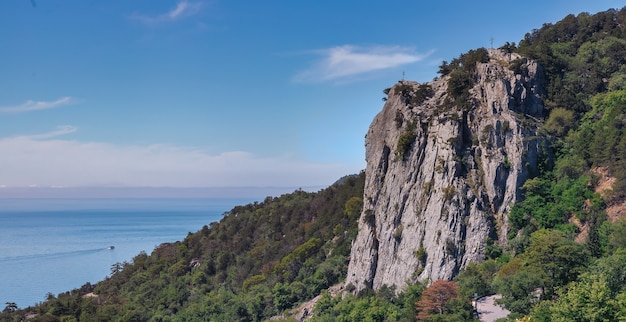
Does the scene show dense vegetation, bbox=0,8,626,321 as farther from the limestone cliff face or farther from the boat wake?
the boat wake

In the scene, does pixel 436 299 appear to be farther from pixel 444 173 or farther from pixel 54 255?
pixel 54 255

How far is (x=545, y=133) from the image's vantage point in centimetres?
3850

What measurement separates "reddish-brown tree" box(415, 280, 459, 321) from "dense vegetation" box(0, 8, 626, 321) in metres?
0.06

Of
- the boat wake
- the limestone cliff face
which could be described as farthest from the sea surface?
the limestone cliff face

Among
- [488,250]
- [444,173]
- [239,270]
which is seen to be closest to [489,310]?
[488,250]

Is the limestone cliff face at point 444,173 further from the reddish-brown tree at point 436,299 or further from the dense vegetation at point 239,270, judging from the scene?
the dense vegetation at point 239,270

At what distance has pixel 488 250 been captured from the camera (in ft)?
116

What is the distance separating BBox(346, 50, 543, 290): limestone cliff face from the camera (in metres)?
36.6

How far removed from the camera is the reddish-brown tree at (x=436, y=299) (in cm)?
2952

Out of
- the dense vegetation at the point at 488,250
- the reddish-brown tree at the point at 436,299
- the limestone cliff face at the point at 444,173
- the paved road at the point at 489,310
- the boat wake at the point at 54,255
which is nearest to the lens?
the dense vegetation at the point at 488,250

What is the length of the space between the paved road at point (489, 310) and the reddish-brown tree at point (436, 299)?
1549 mm

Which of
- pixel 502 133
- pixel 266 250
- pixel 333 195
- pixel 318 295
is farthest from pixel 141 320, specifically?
pixel 502 133

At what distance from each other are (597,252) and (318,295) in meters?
20.3

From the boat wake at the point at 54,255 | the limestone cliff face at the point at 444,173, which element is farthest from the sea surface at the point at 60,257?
the limestone cliff face at the point at 444,173
